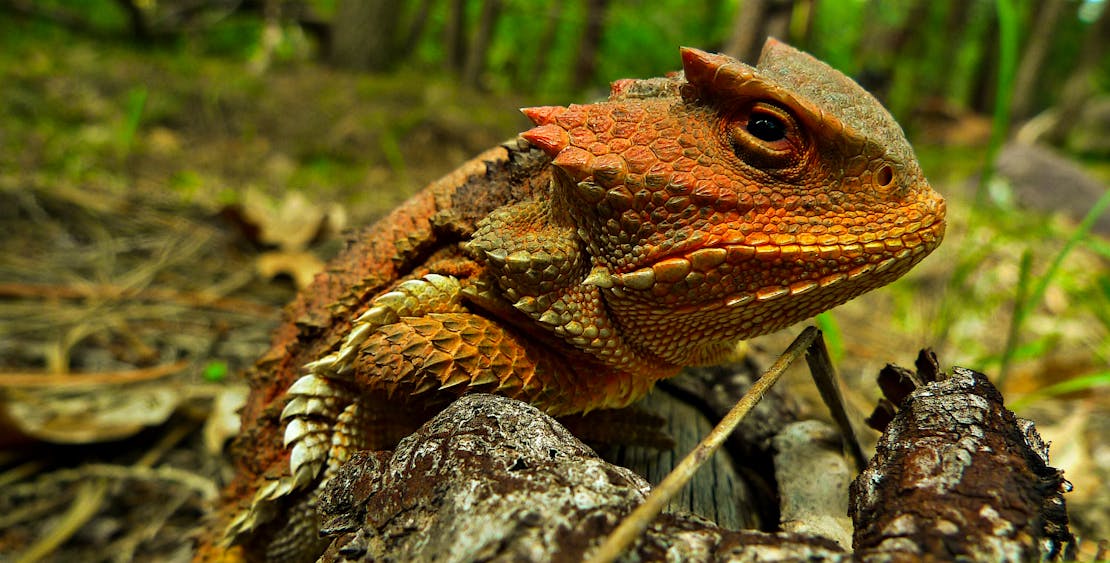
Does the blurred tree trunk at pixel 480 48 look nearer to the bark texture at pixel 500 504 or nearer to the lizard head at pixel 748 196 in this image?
the lizard head at pixel 748 196

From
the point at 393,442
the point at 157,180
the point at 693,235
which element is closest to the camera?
the point at 693,235

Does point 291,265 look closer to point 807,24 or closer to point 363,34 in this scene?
point 807,24

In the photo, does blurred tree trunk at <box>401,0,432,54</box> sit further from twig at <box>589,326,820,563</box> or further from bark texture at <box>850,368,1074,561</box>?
bark texture at <box>850,368,1074,561</box>

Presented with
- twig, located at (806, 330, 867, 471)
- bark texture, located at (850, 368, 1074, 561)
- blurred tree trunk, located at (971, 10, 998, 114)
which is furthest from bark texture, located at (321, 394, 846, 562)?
blurred tree trunk, located at (971, 10, 998, 114)

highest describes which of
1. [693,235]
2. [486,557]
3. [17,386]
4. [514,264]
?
[693,235]

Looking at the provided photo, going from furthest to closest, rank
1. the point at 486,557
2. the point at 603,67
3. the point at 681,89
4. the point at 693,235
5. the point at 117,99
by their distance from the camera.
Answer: the point at 603,67, the point at 117,99, the point at 681,89, the point at 693,235, the point at 486,557

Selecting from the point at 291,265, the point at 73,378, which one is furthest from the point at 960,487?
the point at 291,265

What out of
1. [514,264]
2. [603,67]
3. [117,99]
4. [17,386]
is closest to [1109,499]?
[514,264]

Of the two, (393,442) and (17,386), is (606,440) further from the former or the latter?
(17,386)
